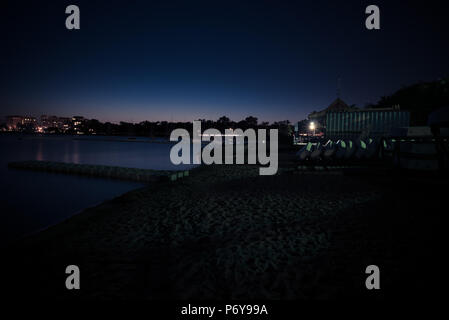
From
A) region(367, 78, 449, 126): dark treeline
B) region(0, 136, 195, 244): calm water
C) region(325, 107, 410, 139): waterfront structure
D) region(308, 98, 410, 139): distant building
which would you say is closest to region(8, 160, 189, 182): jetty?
region(0, 136, 195, 244): calm water

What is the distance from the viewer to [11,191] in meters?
13.7

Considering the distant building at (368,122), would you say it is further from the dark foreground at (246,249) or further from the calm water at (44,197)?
the calm water at (44,197)

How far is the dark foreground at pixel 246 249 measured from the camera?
7.74 ft

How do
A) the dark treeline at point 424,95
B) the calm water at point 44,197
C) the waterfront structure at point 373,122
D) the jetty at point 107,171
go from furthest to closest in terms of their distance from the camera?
the dark treeline at point 424,95, the waterfront structure at point 373,122, the jetty at point 107,171, the calm water at point 44,197

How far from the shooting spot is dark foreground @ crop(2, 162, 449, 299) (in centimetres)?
236

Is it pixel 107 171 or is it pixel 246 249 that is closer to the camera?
pixel 246 249

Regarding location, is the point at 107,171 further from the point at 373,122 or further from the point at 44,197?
the point at 373,122

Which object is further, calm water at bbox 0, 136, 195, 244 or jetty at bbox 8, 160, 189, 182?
jetty at bbox 8, 160, 189, 182

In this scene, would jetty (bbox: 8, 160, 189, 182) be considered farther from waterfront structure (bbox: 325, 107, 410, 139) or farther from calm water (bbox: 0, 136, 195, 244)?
waterfront structure (bbox: 325, 107, 410, 139)

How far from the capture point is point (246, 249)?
311cm

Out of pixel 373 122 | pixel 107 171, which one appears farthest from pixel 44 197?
pixel 373 122

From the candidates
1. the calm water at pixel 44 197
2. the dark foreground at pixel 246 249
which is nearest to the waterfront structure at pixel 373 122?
the dark foreground at pixel 246 249

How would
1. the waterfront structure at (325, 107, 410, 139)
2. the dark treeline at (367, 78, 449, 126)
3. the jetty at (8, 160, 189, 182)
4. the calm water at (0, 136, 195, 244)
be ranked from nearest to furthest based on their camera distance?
the calm water at (0, 136, 195, 244)
the jetty at (8, 160, 189, 182)
the waterfront structure at (325, 107, 410, 139)
the dark treeline at (367, 78, 449, 126)
